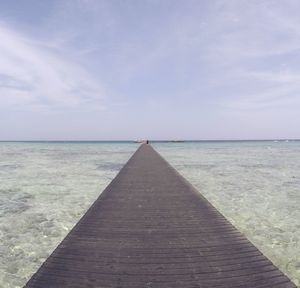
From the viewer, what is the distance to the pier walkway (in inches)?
160

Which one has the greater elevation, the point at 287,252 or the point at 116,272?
the point at 116,272

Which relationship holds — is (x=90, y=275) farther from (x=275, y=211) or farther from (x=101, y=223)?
Result: (x=275, y=211)

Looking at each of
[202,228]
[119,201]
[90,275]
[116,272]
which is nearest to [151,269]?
[116,272]

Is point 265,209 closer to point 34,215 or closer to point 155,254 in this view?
point 155,254

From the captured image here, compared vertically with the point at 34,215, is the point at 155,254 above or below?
above

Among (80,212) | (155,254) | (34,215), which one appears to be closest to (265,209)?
(80,212)

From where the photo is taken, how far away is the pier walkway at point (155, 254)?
13.4 ft

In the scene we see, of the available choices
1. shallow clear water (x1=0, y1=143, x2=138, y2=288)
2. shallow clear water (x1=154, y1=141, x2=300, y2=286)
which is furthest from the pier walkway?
shallow clear water (x1=154, y1=141, x2=300, y2=286)

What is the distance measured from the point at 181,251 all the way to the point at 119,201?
13.5 ft

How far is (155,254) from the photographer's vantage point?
4.96 m

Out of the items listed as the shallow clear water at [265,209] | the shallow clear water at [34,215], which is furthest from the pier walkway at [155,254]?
the shallow clear water at [265,209]

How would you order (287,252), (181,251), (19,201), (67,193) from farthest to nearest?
(67,193), (19,201), (287,252), (181,251)

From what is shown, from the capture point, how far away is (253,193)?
13.6 meters

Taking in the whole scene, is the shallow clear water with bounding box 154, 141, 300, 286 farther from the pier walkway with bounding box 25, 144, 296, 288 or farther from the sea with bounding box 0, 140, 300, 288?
the pier walkway with bounding box 25, 144, 296, 288
